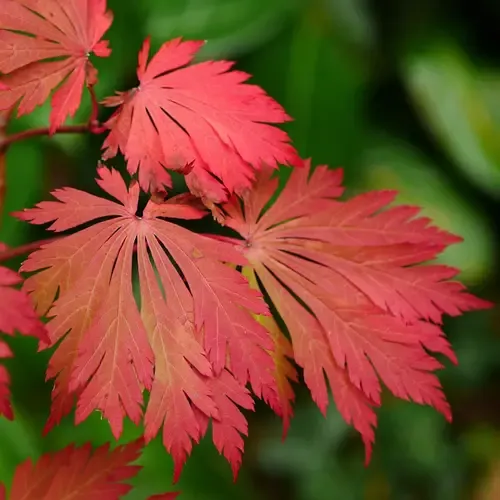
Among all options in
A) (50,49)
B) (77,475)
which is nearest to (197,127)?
(50,49)

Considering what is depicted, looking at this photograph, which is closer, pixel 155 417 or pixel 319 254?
pixel 155 417

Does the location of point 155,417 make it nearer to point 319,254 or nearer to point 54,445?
point 319,254

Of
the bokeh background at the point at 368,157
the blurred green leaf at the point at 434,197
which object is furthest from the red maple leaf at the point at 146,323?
the blurred green leaf at the point at 434,197

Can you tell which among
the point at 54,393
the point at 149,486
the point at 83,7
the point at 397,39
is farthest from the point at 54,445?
the point at 397,39

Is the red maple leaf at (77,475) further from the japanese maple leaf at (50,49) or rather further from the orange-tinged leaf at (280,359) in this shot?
the japanese maple leaf at (50,49)

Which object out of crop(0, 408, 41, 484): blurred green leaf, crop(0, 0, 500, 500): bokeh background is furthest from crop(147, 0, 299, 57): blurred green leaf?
crop(0, 408, 41, 484): blurred green leaf

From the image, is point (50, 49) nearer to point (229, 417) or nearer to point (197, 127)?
point (197, 127)

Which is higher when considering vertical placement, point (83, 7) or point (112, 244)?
point (83, 7)
